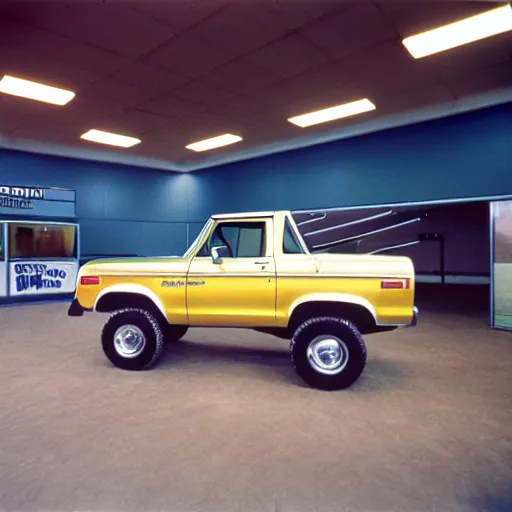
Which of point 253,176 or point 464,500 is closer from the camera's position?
point 464,500

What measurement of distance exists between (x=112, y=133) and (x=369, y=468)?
10.5m

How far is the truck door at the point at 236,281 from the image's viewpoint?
15.8ft

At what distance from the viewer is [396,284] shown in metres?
4.37

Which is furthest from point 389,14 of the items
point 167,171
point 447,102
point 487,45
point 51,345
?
point 167,171

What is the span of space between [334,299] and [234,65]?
14.9 ft

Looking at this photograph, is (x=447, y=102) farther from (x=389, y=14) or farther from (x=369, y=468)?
(x=369, y=468)

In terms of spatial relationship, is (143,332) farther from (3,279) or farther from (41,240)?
(41,240)

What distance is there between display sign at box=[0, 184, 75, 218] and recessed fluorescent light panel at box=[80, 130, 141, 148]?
1.79m

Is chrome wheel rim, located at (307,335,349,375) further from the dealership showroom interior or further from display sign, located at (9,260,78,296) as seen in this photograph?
display sign, located at (9,260,78,296)

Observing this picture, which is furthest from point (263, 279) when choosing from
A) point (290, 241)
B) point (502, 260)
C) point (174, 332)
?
point (502, 260)

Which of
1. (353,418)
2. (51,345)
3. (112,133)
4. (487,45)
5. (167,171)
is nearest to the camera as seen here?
(353,418)

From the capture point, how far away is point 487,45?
19.6ft

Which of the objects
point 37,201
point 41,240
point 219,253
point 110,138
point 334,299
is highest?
point 110,138

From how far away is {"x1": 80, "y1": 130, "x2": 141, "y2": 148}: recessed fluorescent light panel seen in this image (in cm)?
1078
